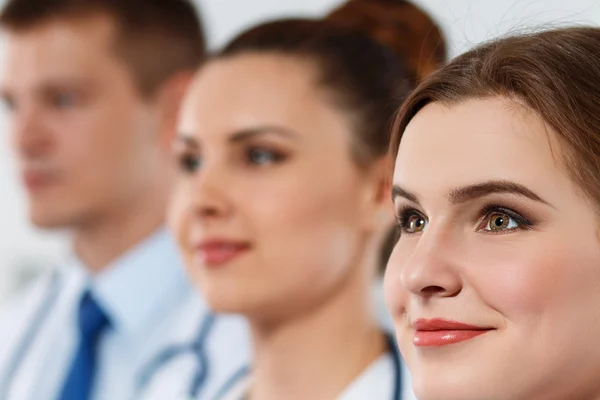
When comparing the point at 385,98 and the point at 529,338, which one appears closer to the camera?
the point at 529,338

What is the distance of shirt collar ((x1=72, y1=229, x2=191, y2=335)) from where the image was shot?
5.24ft

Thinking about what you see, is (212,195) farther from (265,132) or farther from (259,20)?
(259,20)

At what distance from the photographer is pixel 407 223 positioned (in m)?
0.85

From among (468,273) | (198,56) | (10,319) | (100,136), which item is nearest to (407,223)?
(468,273)

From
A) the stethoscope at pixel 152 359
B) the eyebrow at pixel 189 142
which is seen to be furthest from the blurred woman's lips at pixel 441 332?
the stethoscope at pixel 152 359

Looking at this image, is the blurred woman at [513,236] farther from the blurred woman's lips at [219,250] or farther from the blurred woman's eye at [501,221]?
the blurred woman's lips at [219,250]

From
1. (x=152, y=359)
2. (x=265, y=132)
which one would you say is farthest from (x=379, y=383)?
(x=152, y=359)

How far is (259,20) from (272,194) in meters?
0.55

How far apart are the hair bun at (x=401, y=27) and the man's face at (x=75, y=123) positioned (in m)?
0.45

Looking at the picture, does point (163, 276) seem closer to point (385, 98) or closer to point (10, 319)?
point (10, 319)

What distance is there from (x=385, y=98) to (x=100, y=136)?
548 mm

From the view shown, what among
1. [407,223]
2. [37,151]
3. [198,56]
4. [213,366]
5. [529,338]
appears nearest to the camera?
[529,338]

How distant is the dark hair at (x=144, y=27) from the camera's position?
168cm

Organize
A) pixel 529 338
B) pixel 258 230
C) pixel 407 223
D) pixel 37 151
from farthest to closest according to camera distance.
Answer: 1. pixel 37 151
2. pixel 258 230
3. pixel 407 223
4. pixel 529 338
